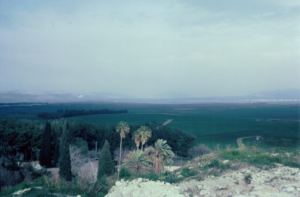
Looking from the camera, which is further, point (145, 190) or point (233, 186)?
point (233, 186)

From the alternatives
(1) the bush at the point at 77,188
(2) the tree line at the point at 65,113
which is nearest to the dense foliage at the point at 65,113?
(2) the tree line at the point at 65,113

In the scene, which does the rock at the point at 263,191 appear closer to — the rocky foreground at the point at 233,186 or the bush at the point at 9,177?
the rocky foreground at the point at 233,186

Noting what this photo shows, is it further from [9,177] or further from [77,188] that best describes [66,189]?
[9,177]

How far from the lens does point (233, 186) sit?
6.12 metres

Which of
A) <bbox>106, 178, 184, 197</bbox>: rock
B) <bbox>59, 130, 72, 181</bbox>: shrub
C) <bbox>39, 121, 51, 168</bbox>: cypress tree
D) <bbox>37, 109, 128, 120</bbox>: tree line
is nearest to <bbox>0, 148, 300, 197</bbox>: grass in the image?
<bbox>106, 178, 184, 197</bbox>: rock

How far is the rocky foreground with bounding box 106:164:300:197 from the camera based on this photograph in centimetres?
540

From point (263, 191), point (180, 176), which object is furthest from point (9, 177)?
point (263, 191)

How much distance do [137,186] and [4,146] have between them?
25.0 m

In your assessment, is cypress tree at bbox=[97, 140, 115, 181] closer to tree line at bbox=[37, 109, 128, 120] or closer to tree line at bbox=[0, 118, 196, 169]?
tree line at bbox=[0, 118, 196, 169]

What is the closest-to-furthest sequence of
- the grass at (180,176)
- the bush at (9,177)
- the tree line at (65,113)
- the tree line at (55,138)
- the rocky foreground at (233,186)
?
the rocky foreground at (233,186), the grass at (180,176), the bush at (9,177), the tree line at (55,138), the tree line at (65,113)

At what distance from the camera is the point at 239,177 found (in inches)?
264

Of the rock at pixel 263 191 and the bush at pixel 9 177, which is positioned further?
the bush at pixel 9 177

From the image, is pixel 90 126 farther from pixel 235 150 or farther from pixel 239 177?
pixel 239 177

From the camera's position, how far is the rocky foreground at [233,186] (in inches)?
212
